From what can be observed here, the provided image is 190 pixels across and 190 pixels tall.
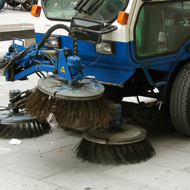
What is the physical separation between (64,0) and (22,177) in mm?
2246

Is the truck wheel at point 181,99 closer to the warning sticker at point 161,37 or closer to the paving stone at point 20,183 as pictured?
the warning sticker at point 161,37

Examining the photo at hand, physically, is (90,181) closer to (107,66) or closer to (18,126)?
(107,66)

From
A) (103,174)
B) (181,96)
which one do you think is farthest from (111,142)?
(181,96)

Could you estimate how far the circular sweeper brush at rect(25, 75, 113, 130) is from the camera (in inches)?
131

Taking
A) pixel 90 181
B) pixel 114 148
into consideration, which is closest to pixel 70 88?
pixel 114 148

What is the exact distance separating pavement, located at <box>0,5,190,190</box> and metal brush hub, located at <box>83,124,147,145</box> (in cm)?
25

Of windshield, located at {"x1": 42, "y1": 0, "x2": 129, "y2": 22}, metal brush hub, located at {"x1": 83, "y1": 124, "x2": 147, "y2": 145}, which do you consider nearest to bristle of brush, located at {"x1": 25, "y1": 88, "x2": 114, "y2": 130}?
metal brush hub, located at {"x1": 83, "y1": 124, "x2": 147, "y2": 145}

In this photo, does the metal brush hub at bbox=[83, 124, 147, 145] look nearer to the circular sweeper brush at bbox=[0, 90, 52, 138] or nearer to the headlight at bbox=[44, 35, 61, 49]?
the circular sweeper brush at bbox=[0, 90, 52, 138]

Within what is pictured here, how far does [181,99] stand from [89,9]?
1.47 m

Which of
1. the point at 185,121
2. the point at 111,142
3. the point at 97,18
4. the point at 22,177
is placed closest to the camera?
the point at 22,177

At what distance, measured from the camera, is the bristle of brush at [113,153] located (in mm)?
3627

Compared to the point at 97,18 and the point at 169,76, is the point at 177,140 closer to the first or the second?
the point at 169,76

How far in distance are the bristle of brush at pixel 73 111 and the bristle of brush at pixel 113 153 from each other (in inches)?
14.3

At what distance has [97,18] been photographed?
3.88 m
